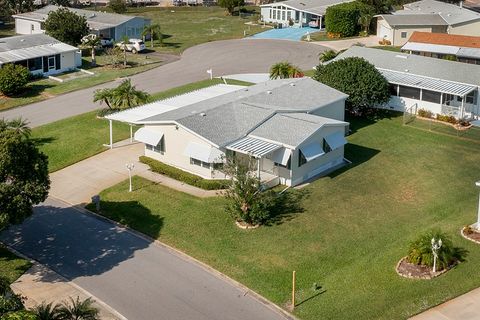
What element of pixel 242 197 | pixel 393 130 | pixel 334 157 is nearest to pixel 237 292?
pixel 242 197

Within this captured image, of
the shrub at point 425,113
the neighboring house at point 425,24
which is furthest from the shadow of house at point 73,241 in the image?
the neighboring house at point 425,24

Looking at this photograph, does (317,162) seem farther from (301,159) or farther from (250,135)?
(250,135)

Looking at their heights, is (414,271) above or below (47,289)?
above

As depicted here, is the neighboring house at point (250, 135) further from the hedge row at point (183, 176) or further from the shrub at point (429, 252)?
the shrub at point (429, 252)

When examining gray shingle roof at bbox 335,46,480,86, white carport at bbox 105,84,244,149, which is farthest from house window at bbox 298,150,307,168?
gray shingle roof at bbox 335,46,480,86

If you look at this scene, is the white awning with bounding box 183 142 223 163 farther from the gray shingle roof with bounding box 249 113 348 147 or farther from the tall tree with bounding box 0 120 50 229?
the tall tree with bounding box 0 120 50 229

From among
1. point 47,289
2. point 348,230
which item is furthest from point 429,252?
point 47,289
